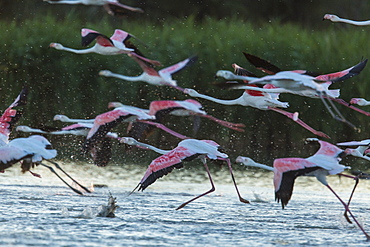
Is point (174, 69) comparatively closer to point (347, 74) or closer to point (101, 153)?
point (101, 153)

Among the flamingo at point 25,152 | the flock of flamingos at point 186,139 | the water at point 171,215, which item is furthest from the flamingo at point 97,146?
the flamingo at point 25,152

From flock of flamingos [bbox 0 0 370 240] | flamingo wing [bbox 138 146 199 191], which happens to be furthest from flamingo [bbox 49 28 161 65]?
flamingo wing [bbox 138 146 199 191]

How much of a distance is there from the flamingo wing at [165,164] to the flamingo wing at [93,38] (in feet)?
4.19

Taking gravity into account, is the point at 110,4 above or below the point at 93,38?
above

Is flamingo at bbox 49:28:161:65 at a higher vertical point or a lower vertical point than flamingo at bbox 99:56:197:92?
higher

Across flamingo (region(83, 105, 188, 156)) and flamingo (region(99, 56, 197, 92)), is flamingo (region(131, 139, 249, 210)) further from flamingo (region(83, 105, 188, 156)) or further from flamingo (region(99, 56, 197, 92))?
flamingo (region(99, 56, 197, 92))

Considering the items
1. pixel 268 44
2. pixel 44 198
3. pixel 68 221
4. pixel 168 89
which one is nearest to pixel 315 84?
pixel 68 221

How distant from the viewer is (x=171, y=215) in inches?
320

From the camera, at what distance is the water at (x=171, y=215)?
691 centimetres

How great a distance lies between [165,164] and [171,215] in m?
0.47

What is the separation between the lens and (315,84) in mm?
7398

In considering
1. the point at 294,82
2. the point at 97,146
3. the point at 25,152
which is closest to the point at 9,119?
the point at 97,146

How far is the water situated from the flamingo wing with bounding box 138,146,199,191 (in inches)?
13.6

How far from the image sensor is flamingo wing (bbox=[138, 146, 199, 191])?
7.97 metres
